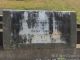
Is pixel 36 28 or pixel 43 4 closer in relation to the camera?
pixel 36 28

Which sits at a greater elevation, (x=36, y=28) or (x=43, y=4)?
(x=43, y=4)

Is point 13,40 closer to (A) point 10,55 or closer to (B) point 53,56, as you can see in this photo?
(A) point 10,55

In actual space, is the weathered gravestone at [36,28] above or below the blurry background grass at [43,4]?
below

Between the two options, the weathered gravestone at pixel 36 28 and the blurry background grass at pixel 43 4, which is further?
the blurry background grass at pixel 43 4
